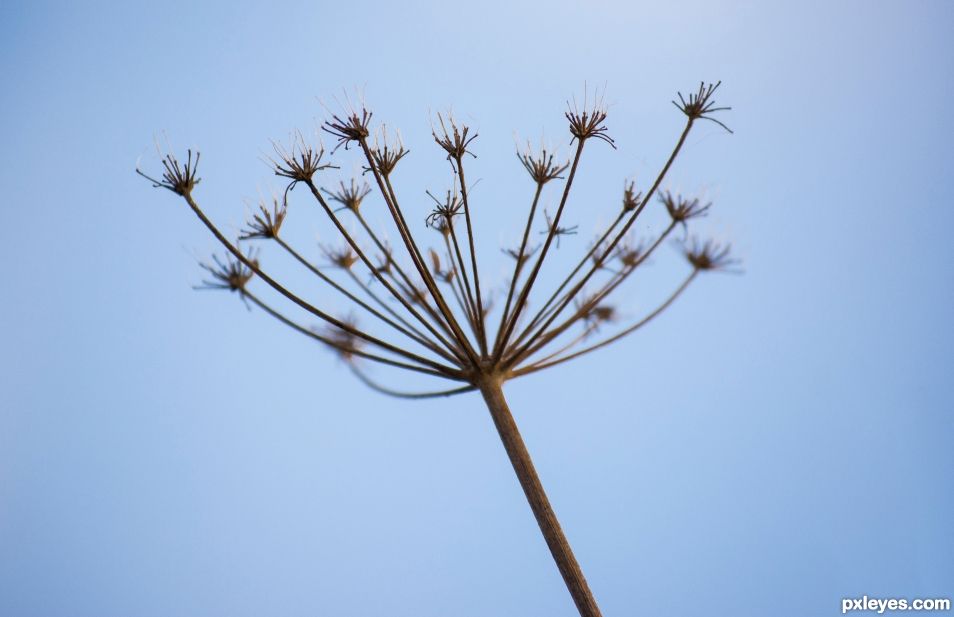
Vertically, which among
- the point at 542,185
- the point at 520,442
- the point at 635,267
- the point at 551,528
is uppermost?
the point at 542,185

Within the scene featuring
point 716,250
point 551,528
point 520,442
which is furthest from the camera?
point 716,250

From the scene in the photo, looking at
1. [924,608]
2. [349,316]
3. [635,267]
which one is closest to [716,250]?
[635,267]

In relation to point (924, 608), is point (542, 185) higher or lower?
higher

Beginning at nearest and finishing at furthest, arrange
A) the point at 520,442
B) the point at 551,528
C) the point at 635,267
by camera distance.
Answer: the point at 551,528, the point at 520,442, the point at 635,267

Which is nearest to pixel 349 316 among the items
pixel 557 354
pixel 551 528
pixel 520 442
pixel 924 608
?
pixel 557 354

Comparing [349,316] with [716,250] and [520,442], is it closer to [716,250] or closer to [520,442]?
[520,442]

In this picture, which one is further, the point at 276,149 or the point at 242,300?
the point at 242,300

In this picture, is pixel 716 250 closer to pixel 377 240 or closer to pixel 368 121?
pixel 377 240
